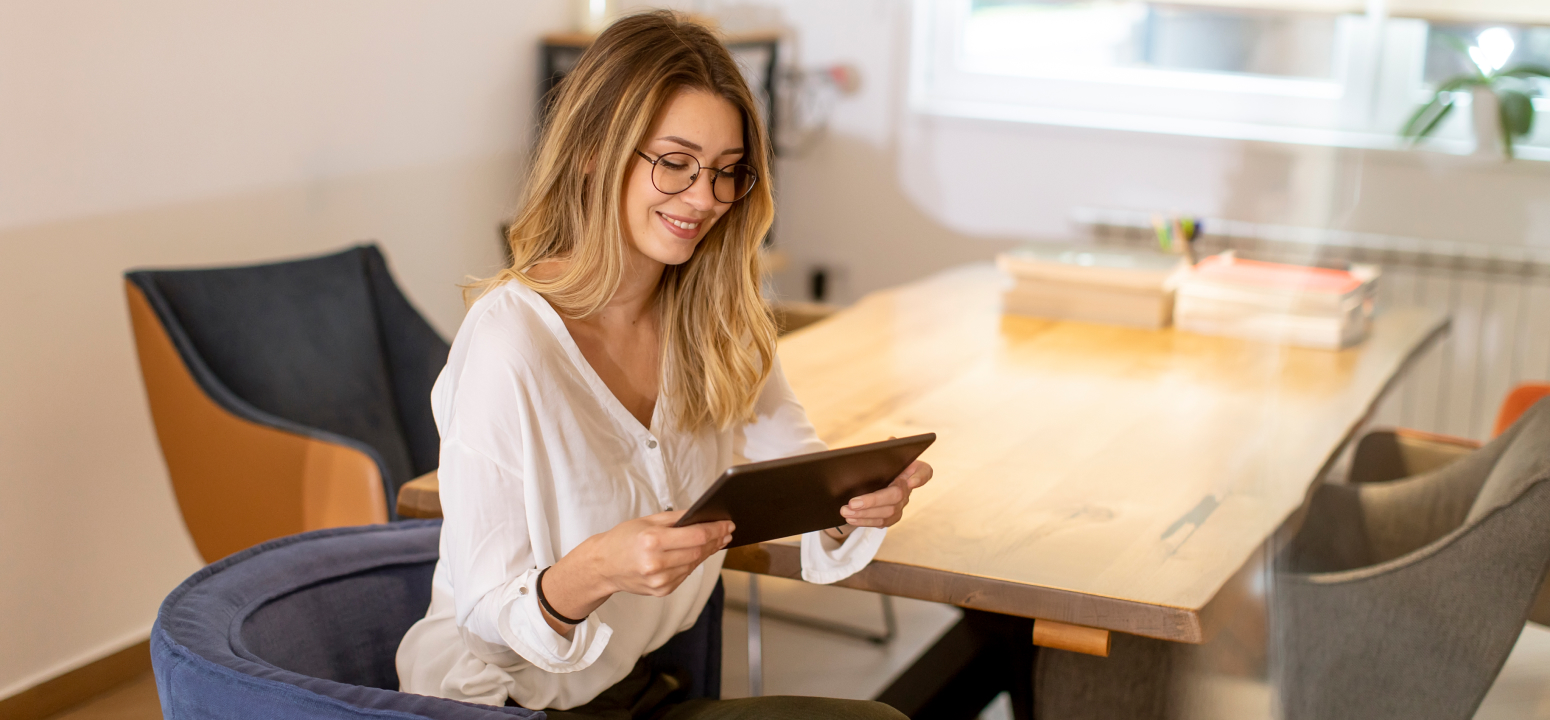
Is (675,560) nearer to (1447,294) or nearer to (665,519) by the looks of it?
(665,519)

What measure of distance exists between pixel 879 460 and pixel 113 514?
182 centimetres

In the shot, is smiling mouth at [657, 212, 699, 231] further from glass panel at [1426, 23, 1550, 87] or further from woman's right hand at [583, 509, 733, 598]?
glass panel at [1426, 23, 1550, 87]

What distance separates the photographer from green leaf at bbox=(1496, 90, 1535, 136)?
1767 millimetres

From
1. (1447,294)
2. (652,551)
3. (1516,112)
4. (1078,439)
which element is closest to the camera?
(652,551)

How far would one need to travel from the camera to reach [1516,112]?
71.2 inches

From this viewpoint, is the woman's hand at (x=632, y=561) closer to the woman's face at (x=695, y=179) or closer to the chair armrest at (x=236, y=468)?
the woman's face at (x=695, y=179)

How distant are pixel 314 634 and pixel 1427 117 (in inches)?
82.6

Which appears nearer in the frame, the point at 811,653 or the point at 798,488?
the point at 798,488

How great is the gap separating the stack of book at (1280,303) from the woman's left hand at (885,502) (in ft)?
3.91

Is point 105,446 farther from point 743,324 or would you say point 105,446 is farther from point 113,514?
point 743,324

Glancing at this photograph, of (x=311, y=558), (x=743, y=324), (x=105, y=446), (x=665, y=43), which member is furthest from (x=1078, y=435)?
(x=105, y=446)

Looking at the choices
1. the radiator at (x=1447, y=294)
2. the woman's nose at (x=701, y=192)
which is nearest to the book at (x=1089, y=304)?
the radiator at (x=1447, y=294)

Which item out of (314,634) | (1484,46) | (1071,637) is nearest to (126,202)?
(314,634)

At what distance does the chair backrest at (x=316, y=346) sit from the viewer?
2.06m
